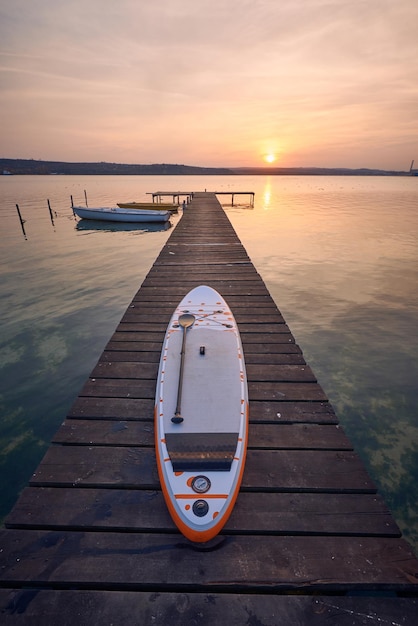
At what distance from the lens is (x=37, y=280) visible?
648 inches

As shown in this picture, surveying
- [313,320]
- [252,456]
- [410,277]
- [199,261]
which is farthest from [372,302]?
[252,456]

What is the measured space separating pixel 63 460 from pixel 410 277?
1873 centimetres

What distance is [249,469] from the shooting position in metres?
3.89

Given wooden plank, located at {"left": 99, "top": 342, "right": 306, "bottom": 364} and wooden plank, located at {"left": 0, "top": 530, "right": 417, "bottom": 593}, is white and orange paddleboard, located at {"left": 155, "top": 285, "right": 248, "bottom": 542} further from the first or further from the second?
wooden plank, located at {"left": 99, "top": 342, "right": 306, "bottom": 364}

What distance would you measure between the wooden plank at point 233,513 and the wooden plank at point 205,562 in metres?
0.08

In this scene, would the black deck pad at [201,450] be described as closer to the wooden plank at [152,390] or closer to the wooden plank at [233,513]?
the wooden plank at [233,513]

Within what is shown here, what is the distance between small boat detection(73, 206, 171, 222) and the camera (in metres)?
30.1

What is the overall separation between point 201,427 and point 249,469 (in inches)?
31.2

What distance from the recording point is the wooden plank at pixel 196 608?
2.56 m

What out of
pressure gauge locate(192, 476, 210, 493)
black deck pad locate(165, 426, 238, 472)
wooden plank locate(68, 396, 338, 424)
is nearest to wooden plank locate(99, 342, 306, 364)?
wooden plank locate(68, 396, 338, 424)

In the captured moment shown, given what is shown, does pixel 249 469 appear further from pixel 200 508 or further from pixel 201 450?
pixel 200 508

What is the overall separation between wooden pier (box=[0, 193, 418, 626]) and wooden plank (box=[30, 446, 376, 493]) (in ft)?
0.05

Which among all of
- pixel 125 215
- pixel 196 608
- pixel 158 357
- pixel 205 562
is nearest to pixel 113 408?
pixel 158 357

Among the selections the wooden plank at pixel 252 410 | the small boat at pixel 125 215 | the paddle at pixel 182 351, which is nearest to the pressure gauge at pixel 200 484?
the paddle at pixel 182 351
